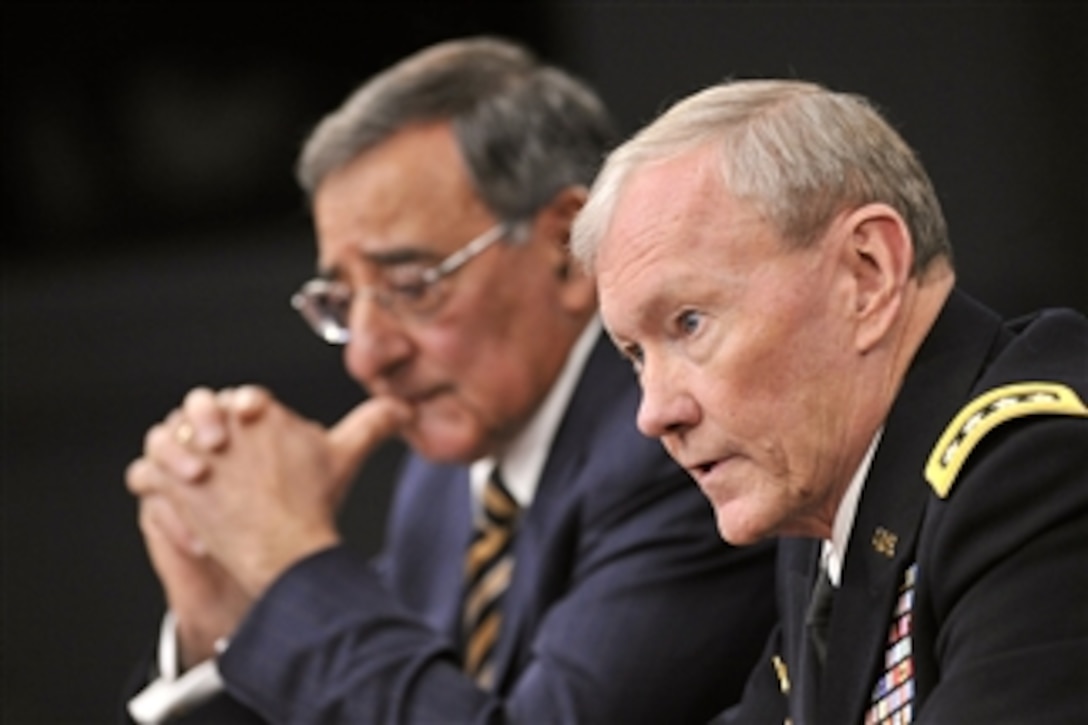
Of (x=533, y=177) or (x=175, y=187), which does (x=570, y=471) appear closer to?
(x=533, y=177)

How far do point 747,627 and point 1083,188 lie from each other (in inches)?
57.5

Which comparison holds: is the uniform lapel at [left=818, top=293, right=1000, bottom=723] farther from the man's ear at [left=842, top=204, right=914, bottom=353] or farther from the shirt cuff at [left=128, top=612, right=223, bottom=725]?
the shirt cuff at [left=128, top=612, right=223, bottom=725]

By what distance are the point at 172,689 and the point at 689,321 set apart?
1266 mm

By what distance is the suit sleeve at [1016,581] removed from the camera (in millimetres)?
1574

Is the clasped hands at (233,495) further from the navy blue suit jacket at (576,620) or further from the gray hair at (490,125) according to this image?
the gray hair at (490,125)

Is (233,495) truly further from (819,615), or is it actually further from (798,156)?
(798,156)

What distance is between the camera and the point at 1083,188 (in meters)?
3.46

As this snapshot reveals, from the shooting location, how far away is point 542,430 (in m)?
2.88

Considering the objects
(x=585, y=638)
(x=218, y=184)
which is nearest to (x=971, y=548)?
(x=585, y=638)

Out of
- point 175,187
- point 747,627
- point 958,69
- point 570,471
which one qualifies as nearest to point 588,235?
point 747,627

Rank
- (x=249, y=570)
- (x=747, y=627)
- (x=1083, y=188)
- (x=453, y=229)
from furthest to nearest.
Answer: (x=1083, y=188), (x=453, y=229), (x=249, y=570), (x=747, y=627)

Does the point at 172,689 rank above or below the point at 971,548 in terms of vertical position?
below

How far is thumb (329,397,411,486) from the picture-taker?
9.29 ft

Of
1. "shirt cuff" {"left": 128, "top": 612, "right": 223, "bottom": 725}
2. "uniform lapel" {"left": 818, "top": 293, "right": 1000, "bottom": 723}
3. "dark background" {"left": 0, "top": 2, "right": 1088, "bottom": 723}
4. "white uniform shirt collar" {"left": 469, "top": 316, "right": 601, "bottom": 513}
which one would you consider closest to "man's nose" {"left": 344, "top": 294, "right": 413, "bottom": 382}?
"white uniform shirt collar" {"left": 469, "top": 316, "right": 601, "bottom": 513}
